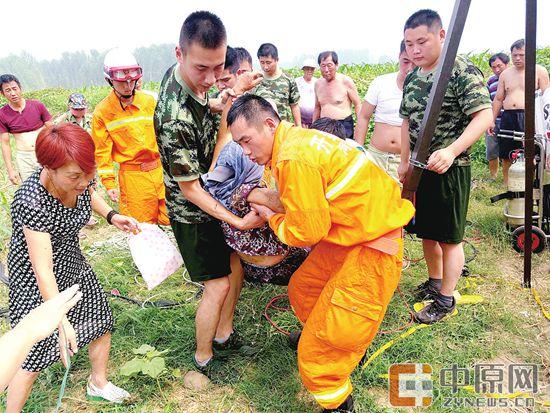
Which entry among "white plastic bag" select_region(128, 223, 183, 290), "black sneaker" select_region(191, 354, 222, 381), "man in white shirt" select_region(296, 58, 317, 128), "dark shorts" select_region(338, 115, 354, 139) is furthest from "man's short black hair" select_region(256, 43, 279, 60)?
"black sneaker" select_region(191, 354, 222, 381)

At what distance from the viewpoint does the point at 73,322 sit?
2.43 meters

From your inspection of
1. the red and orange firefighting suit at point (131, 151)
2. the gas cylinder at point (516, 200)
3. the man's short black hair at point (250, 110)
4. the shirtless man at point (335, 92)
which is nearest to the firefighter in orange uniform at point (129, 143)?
the red and orange firefighting suit at point (131, 151)

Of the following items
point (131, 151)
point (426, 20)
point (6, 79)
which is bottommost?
point (131, 151)

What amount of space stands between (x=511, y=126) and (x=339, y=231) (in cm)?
537

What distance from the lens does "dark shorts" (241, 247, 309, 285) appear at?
2947 mm

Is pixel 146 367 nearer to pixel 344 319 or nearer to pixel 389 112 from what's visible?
pixel 344 319

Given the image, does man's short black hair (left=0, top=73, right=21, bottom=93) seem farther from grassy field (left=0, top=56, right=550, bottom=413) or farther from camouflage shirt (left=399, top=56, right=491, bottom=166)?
camouflage shirt (left=399, top=56, right=491, bottom=166)

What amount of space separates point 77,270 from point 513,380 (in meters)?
2.97

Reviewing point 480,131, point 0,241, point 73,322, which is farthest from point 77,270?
point 0,241

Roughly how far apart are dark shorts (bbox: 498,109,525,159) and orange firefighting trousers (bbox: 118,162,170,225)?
16.8 feet

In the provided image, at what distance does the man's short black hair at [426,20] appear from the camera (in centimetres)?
280

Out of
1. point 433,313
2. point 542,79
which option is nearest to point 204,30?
point 433,313

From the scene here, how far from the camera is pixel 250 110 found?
2.18 m

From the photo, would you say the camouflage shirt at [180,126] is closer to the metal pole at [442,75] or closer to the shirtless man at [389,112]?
the metal pole at [442,75]
